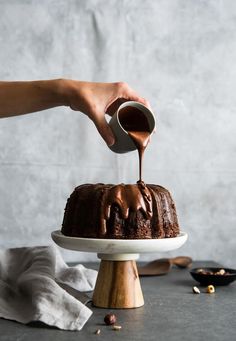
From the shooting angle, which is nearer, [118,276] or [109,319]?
[109,319]

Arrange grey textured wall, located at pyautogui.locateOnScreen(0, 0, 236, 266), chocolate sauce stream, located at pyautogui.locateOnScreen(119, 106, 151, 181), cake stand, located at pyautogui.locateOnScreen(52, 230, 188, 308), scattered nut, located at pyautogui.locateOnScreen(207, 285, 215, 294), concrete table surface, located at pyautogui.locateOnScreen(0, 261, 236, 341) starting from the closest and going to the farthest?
concrete table surface, located at pyautogui.locateOnScreen(0, 261, 236, 341) < cake stand, located at pyautogui.locateOnScreen(52, 230, 188, 308) < chocolate sauce stream, located at pyautogui.locateOnScreen(119, 106, 151, 181) < scattered nut, located at pyautogui.locateOnScreen(207, 285, 215, 294) < grey textured wall, located at pyautogui.locateOnScreen(0, 0, 236, 266)

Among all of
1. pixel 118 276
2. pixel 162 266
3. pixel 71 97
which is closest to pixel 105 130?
pixel 71 97

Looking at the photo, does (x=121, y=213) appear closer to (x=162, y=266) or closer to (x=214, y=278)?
(x=214, y=278)

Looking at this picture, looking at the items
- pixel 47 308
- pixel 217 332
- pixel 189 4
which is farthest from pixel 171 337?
pixel 189 4

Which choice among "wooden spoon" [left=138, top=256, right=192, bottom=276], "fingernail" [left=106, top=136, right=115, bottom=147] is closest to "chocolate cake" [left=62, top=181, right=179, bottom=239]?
"fingernail" [left=106, top=136, right=115, bottom=147]

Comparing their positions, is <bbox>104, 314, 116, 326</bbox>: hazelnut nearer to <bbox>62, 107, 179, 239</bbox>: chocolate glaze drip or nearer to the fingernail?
<bbox>62, 107, 179, 239</bbox>: chocolate glaze drip

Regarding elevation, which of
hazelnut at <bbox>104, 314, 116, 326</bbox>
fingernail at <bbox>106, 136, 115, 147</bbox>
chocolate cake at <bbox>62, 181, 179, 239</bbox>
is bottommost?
hazelnut at <bbox>104, 314, 116, 326</bbox>

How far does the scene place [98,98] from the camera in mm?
1658

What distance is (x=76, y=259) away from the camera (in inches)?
101

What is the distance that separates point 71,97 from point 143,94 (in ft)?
2.99

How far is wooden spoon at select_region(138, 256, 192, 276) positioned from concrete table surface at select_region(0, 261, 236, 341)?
0.99 ft

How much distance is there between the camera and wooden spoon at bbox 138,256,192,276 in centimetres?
220

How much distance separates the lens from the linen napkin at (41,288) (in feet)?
4.71

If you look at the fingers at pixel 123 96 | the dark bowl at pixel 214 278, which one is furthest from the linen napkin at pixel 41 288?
the fingers at pixel 123 96
